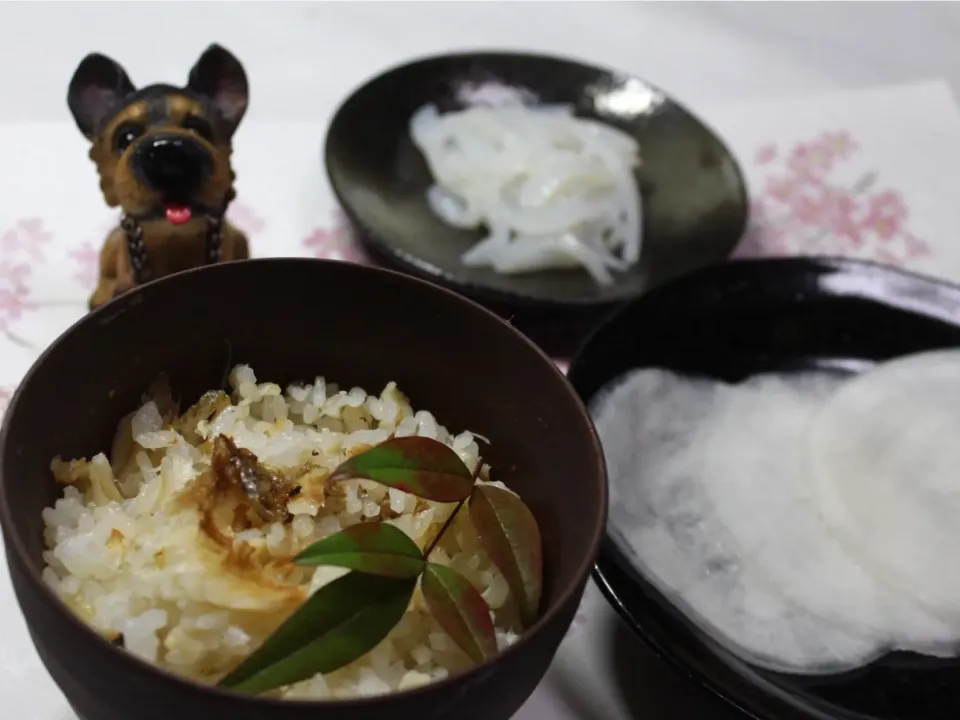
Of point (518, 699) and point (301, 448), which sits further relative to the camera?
point (301, 448)

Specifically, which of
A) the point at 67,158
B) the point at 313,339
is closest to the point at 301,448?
the point at 313,339

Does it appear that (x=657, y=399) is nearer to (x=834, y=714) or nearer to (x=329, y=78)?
(x=834, y=714)

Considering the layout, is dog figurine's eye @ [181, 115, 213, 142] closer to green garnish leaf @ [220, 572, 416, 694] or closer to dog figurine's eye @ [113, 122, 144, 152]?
dog figurine's eye @ [113, 122, 144, 152]

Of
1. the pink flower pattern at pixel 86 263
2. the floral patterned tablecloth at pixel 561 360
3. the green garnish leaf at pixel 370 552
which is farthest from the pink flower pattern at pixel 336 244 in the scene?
the green garnish leaf at pixel 370 552

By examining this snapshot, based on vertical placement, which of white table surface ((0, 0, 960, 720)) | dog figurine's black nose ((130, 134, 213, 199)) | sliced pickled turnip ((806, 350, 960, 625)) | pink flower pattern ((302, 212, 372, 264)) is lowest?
sliced pickled turnip ((806, 350, 960, 625))

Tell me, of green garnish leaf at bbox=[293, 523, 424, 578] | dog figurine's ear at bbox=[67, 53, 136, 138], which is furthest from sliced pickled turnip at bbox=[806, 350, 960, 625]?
dog figurine's ear at bbox=[67, 53, 136, 138]

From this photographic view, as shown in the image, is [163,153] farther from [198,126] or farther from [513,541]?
[513,541]
